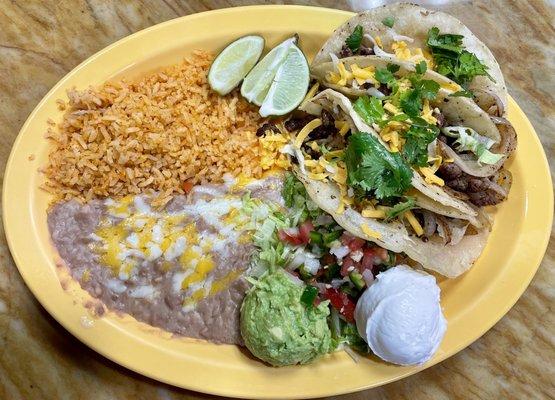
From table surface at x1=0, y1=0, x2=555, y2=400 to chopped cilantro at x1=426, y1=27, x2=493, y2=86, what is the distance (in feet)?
1.84

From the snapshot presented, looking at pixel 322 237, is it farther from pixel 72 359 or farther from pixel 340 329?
pixel 72 359

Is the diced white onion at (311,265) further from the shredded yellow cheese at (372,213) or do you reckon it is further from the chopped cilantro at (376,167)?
the chopped cilantro at (376,167)

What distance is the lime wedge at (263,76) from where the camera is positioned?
7.77 ft

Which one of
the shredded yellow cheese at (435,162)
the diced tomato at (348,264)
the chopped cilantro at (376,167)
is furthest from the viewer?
the diced tomato at (348,264)

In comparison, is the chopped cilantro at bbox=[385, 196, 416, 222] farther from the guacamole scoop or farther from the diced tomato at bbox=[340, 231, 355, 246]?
the guacamole scoop

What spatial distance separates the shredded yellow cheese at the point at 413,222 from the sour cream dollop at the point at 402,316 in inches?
6.2

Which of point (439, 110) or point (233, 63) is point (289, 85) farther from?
point (439, 110)

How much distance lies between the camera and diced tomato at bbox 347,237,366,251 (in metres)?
2.23

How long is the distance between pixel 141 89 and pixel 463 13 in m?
1.64

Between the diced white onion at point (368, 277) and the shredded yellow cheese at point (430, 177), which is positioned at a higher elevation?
the shredded yellow cheese at point (430, 177)

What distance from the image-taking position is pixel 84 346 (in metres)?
2.40

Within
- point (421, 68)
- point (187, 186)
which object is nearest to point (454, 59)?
point (421, 68)

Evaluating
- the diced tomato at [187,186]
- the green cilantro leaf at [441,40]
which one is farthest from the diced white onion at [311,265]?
the green cilantro leaf at [441,40]

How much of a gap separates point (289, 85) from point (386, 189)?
644 millimetres
